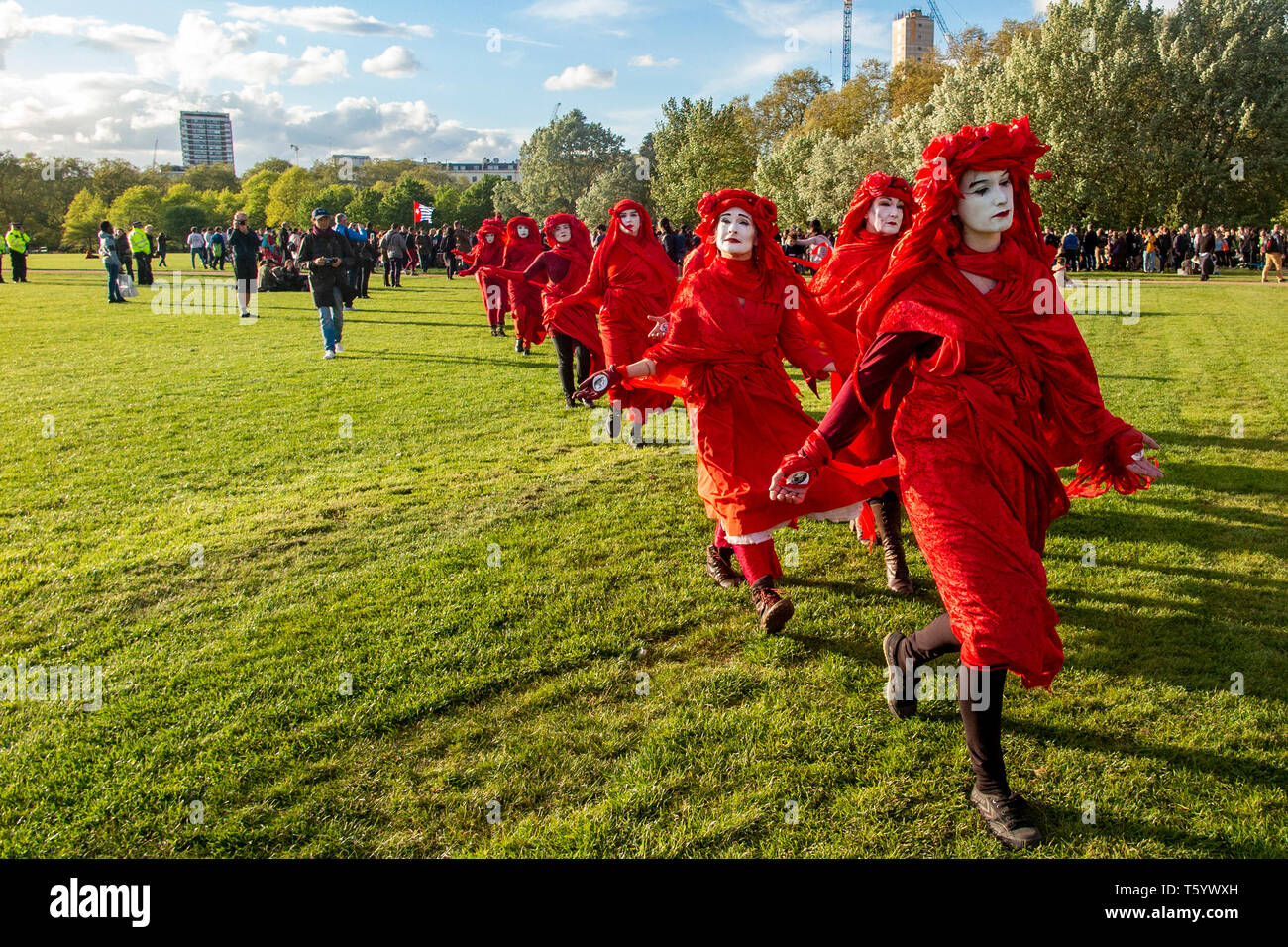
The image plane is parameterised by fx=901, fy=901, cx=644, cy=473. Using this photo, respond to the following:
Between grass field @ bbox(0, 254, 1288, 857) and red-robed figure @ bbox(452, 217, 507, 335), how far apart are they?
752cm

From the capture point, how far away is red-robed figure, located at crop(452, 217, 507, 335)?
1612cm

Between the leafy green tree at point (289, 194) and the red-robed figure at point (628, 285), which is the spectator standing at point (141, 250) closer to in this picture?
the red-robed figure at point (628, 285)

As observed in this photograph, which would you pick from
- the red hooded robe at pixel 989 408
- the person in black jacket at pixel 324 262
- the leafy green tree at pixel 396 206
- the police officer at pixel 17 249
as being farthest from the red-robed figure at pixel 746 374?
the leafy green tree at pixel 396 206

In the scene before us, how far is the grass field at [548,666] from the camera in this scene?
3457 millimetres

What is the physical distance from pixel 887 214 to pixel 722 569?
2.72 meters

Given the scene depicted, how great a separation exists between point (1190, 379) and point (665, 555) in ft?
31.2

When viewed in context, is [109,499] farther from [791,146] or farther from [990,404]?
[791,146]

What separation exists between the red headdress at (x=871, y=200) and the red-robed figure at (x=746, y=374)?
1.26 m

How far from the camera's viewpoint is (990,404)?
3406mm

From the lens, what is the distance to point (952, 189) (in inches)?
138

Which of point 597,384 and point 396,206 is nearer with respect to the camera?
point 597,384

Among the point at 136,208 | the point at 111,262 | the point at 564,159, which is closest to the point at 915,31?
the point at 564,159

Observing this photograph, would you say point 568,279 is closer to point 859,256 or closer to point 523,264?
point 523,264
